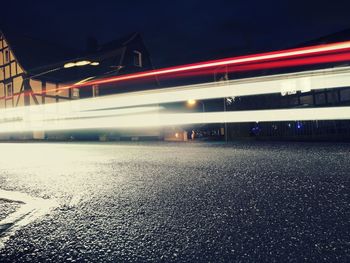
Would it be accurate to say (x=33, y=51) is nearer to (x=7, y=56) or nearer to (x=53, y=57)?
(x=53, y=57)

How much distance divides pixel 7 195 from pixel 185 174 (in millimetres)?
1928

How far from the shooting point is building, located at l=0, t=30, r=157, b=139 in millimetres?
23844

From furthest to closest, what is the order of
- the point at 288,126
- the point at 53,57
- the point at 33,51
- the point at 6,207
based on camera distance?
1. the point at 53,57
2. the point at 33,51
3. the point at 288,126
4. the point at 6,207

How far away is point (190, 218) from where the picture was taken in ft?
6.76

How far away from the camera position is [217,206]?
2.32 metres

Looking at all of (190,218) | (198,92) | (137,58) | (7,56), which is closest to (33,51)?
(7,56)

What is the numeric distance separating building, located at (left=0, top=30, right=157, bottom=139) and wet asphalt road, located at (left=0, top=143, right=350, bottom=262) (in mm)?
19882

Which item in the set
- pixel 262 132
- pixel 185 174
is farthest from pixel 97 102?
pixel 185 174

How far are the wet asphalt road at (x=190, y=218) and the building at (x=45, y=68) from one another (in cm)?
1988

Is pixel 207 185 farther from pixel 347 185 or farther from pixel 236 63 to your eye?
pixel 236 63

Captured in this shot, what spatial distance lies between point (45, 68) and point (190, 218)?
24733mm

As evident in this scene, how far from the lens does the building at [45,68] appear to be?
78.2 feet

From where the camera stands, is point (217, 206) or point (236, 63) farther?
point (236, 63)

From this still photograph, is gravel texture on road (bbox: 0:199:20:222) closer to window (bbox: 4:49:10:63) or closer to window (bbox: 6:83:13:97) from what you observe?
window (bbox: 6:83:13:97)
